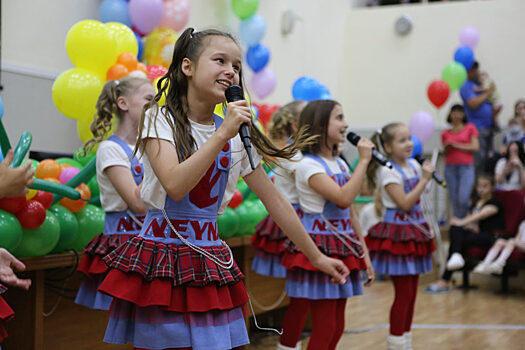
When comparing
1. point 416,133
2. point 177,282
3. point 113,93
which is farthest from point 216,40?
point 416,133

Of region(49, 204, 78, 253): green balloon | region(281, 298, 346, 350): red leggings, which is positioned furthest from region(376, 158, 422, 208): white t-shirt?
region(49, 204, 78, 253): green balloon

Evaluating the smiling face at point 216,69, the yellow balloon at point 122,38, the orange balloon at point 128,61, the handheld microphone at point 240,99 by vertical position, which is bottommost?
the handheld microphone at point 240,99

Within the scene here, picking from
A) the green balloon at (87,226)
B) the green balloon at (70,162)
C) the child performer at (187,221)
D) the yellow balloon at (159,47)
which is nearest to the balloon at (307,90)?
the yellow balloon at (159,47)

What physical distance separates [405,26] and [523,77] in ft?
5.68

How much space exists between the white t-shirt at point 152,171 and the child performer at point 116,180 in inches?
24.6

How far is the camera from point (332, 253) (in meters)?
2.34

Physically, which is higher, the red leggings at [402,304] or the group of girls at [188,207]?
the group of girls at [188,207]

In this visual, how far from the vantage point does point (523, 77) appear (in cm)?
800

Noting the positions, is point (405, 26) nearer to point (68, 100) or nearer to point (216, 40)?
point (68, 100)

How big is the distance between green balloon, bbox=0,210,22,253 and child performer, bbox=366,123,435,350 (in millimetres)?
1815

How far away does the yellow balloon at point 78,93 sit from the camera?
282 cm

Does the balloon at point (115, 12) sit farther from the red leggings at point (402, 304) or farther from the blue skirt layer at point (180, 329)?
the blue skirt layer at point (180, 329)

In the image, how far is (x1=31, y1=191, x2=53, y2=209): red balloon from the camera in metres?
2.24

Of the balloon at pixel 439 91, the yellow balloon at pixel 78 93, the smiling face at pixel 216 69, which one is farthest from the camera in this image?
the balloon at pixel 439 91
